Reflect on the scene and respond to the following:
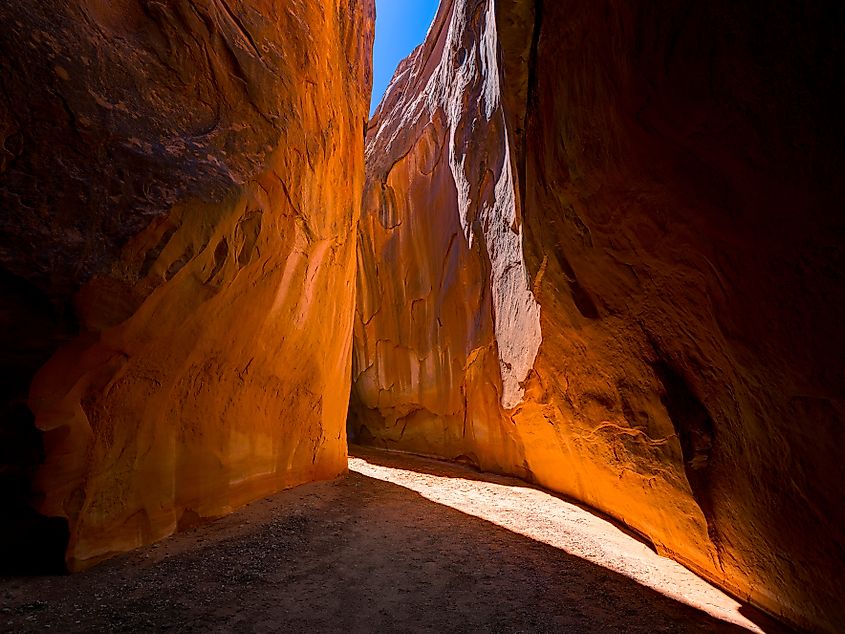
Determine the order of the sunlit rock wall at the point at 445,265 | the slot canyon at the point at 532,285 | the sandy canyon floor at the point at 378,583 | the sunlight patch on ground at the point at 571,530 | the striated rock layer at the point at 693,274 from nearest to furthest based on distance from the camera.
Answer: the striated rock layer at the point at 693,274
the slot canyon at the point at 532,285
the sandy canyon floor at the point at 378,583
the sunlight patch on ground at the point at 571,530
the sunlit rock wall at the point at 445,265

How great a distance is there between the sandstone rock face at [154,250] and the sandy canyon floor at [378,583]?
0.43 meters

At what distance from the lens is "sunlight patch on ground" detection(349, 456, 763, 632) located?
298cm

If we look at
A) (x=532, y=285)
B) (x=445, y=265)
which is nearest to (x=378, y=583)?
(x=532, y=285)

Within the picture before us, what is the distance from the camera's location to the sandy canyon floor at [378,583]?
2455 millimetres

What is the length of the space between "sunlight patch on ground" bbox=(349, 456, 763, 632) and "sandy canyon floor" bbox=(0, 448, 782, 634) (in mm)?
19

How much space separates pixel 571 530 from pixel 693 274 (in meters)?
2.76

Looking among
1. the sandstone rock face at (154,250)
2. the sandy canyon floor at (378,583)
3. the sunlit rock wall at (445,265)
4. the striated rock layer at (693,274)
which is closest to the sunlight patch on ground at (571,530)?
the sandy canyon floor at (378,583)

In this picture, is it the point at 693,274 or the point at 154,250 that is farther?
the point at 154,250

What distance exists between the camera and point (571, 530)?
4289mm

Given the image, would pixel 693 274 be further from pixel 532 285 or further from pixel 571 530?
pixel 571 530

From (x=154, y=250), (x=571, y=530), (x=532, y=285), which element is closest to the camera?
(x=154, y=250)

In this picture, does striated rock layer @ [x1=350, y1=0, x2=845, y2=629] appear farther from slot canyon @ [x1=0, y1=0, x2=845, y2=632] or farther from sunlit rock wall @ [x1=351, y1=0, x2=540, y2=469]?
sunlit rock wall @ [x1=351, y1=0, x2=540, y2=469]

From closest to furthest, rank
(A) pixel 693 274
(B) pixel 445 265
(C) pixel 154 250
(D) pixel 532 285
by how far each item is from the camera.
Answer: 1. (A) pixel 693 274
2. (C) pixel 154 250
3. (D) pixel 532 285
4. (B) pixel 445 265

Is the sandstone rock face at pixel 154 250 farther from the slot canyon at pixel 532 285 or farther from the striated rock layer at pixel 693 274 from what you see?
the striated rock layer at pixel 693 274
